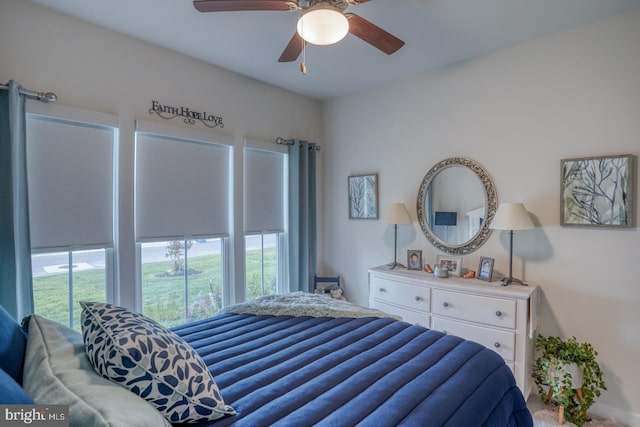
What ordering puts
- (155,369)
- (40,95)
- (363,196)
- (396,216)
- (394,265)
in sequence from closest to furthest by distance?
(155,369), (40,95), (396,216), (394,265), (363,196)

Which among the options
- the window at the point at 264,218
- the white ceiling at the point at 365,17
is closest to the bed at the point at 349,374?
the window at the point at 264,218

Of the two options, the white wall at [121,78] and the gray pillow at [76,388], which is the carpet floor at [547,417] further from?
the white wall at [121,78]

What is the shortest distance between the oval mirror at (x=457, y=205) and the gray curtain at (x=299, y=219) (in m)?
1.24

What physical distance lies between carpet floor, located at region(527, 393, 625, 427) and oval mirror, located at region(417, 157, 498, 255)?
4.06 ft

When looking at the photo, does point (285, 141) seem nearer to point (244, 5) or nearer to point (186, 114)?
point (186, 114)

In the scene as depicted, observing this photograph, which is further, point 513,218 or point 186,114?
point 186,114

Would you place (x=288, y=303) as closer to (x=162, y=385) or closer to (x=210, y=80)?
(x=162, y=385)

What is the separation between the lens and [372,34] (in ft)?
6.22

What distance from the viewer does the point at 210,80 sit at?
2957 mm

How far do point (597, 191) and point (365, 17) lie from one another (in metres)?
2.05

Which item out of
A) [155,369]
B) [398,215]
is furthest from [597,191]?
[155,369]

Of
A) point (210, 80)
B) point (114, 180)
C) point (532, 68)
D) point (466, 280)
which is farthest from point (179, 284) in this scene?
point (532, 68)

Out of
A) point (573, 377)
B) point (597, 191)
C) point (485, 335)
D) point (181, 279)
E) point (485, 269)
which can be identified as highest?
point (597, 191)

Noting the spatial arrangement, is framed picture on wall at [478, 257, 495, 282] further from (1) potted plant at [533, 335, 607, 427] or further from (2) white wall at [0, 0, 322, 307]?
(2) white wall at [0, 0, 322, 307]
